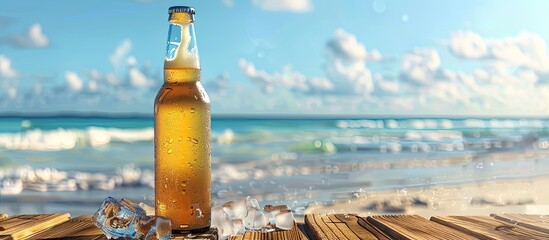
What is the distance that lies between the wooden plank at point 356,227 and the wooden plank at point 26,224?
576 millimetres

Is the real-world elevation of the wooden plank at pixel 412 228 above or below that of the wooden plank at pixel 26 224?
below

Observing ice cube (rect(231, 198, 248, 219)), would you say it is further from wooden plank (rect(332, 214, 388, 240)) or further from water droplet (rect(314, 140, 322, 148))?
water droplet (rect(314, 140, 322, 148))

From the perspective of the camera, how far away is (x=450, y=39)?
17.5m

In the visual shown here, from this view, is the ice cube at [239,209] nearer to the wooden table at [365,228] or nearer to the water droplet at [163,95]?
the wooden table at [365,228]

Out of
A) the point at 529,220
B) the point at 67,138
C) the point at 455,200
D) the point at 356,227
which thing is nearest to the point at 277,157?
the point at 67,138

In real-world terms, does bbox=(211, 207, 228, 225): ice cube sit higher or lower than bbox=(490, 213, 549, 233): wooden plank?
higher

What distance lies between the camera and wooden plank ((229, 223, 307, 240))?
126 cm

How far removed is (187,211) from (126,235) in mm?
114

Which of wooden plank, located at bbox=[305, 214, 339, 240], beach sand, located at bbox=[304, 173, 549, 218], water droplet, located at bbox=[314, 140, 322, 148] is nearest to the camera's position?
wooden plank, located at bbox=[305, 214, 339, 240]

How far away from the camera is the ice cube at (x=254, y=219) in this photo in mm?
1364

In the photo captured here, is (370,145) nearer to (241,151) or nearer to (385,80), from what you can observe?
(241,151)

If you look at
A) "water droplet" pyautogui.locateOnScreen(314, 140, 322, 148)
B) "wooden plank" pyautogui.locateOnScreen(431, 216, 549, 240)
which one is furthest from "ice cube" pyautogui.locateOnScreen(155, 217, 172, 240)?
"water droplet" pyautogui.locateOnScreen(314, 140, 322, 148)

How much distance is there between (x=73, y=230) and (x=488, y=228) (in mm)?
790

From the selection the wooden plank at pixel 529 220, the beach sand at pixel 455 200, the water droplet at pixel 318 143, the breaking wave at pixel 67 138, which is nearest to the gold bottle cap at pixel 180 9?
the wooden plank at pixel 529 220
